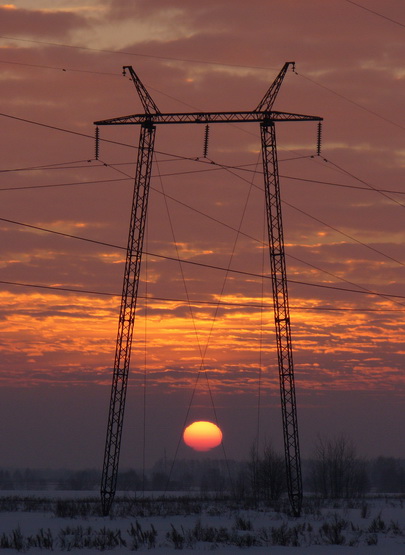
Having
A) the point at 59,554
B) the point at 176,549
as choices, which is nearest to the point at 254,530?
the point at 176,549

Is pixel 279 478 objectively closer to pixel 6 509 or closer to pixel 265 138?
pixel 6 509

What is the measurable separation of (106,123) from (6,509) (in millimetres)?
36304

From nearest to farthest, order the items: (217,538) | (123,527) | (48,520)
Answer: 1. (217,538)
2. (123,527)
3. (48,520)

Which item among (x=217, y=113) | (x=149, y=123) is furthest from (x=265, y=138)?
(x=149, y=123)

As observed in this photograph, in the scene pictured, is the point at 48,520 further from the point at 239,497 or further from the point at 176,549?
the point at 239,497

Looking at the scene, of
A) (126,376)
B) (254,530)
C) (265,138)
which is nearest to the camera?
(254,530)

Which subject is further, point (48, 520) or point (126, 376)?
point (126, 376)

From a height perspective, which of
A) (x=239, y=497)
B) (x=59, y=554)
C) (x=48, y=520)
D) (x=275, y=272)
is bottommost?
(x=59, y=554)

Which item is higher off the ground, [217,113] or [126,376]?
[217,113]

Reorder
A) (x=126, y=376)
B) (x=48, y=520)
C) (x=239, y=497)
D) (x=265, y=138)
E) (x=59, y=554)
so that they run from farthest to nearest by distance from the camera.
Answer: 1. (x=239, y=497)
2. (x=265, y=138)
3. (x=126, y=376)
4. (x=48, y=520)
5. (x=59, y=554)

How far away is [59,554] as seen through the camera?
37312mm

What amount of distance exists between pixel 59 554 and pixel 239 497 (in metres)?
77.6

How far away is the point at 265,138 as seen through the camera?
249ft

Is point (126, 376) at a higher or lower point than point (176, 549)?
higher
